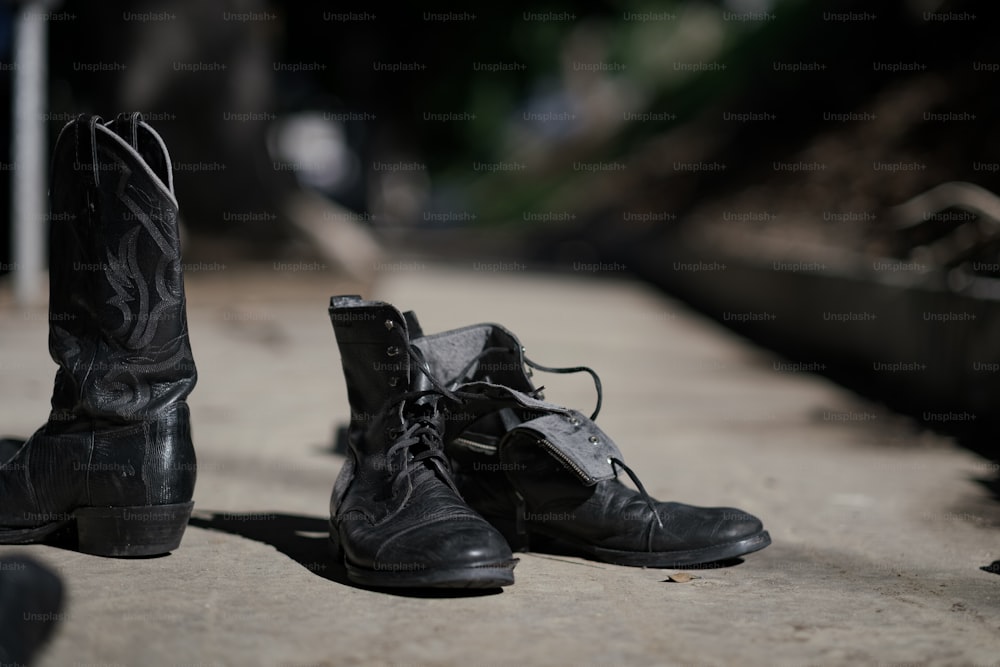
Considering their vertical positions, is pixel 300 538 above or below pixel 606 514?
below

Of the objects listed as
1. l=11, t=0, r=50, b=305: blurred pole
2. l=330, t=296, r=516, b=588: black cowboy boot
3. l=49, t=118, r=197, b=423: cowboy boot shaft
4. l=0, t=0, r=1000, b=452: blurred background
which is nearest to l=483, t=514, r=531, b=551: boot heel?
l=330, t=296, r=516, b=588: black cowboy boot

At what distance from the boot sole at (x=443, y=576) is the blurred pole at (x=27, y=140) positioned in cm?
704

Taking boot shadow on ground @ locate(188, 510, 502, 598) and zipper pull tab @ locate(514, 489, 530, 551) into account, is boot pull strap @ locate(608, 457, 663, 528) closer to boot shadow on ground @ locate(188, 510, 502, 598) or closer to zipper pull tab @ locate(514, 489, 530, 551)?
zipper pull tab @ locate(514, 489, 530, 551)

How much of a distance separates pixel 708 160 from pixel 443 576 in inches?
722

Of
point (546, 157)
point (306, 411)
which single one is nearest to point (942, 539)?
point (306, 411)

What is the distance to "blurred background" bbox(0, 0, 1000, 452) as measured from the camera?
23.2 ft

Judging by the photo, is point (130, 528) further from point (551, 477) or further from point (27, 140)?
point (27, 140)

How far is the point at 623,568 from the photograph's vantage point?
3.02m

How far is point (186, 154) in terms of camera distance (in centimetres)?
1212

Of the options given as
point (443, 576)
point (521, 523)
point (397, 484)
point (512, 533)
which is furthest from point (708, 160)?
point (443, 576)

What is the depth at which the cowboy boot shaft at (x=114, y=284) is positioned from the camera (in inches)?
112

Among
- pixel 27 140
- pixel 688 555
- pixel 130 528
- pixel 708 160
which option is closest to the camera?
pixel 130 528

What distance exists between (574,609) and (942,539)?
150 cm

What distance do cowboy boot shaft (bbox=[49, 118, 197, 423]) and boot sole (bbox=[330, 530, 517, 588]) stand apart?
0.71 metres
